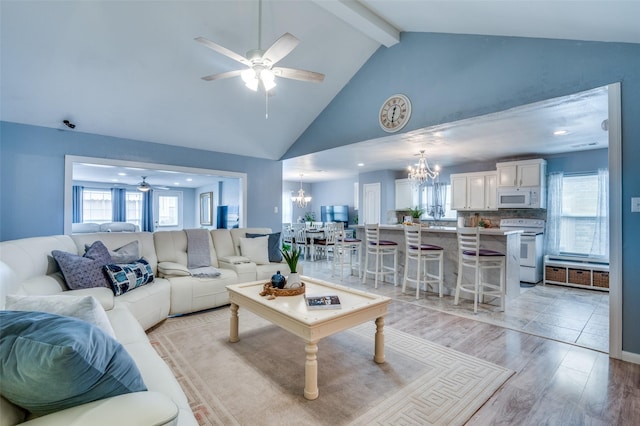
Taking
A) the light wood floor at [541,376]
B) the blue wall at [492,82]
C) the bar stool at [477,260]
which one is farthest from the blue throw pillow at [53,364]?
the bar stool at [477,260]

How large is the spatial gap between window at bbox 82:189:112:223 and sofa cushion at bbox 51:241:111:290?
8.40 meters

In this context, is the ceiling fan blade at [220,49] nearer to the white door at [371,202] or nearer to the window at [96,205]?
the white door at [371,202]

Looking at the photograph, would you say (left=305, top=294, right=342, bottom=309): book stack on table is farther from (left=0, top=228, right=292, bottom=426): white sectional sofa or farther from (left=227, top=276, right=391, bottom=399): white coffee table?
(left=0, top=228, right=292, bottom=426): white sectional sofa

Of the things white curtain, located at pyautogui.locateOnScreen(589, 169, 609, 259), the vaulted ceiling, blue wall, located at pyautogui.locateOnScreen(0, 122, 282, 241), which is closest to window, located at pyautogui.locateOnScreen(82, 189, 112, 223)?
blue wall, located at pyautogui.locateOnScreen(0, 122, 282, 241)

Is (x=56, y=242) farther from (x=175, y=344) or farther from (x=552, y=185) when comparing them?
(x=552, y=185)

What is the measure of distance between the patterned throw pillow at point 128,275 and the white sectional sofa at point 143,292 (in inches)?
2.3

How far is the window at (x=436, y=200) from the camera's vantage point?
7.68 metres

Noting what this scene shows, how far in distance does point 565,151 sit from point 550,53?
354 cm

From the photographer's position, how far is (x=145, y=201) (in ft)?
34.8

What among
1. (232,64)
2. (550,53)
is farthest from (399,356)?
(232,64)

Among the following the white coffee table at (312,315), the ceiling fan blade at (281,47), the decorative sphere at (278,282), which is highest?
the ceiling fan blade at (281,47)

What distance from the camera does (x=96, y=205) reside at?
32.3 feet

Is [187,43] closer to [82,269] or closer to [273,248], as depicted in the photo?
[82,269]

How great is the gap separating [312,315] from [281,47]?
215 centimetres
